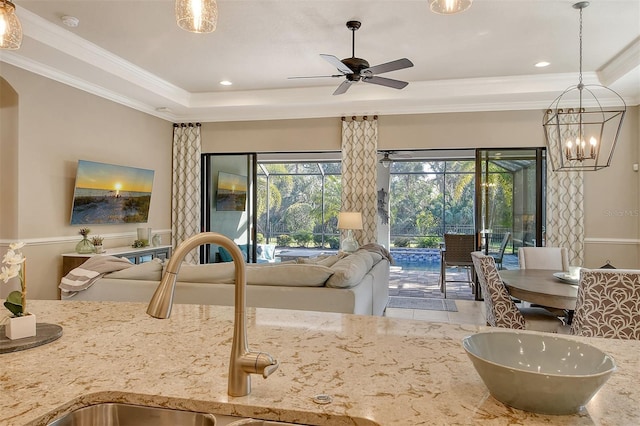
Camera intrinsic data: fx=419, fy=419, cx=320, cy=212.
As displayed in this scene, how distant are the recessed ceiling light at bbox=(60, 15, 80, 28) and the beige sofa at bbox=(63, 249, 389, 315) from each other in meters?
2.42

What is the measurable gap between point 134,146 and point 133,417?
19.0ft

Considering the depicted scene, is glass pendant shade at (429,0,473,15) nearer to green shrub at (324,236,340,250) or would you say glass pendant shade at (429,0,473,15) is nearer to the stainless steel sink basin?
the stainless steel sink basin

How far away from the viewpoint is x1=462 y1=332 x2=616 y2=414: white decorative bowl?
83cm

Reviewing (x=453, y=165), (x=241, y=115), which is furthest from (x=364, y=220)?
(x=453, y=165)

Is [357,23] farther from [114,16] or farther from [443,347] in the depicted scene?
[443,347]

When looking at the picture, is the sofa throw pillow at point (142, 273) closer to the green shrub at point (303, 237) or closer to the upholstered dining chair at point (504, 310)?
the upholstered dining chair at point (504, 310)

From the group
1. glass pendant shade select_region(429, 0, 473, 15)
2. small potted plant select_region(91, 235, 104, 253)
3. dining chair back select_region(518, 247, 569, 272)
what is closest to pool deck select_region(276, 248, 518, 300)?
dining chair back select_region(518, 247, 569, 272)

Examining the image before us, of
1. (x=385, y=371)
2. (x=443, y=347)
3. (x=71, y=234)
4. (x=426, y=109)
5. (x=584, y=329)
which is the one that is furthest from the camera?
(x=426, y=109)

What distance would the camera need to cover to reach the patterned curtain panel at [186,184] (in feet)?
22.7

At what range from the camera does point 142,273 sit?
3242 mm

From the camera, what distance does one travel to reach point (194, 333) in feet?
4.67

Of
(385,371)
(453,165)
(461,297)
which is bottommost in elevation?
(461,297)

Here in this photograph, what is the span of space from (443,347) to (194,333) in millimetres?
816

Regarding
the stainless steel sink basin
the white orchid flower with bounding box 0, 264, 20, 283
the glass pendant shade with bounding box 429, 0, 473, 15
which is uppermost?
the glass pendant shade with bounding box 429, 0, 473, 15
